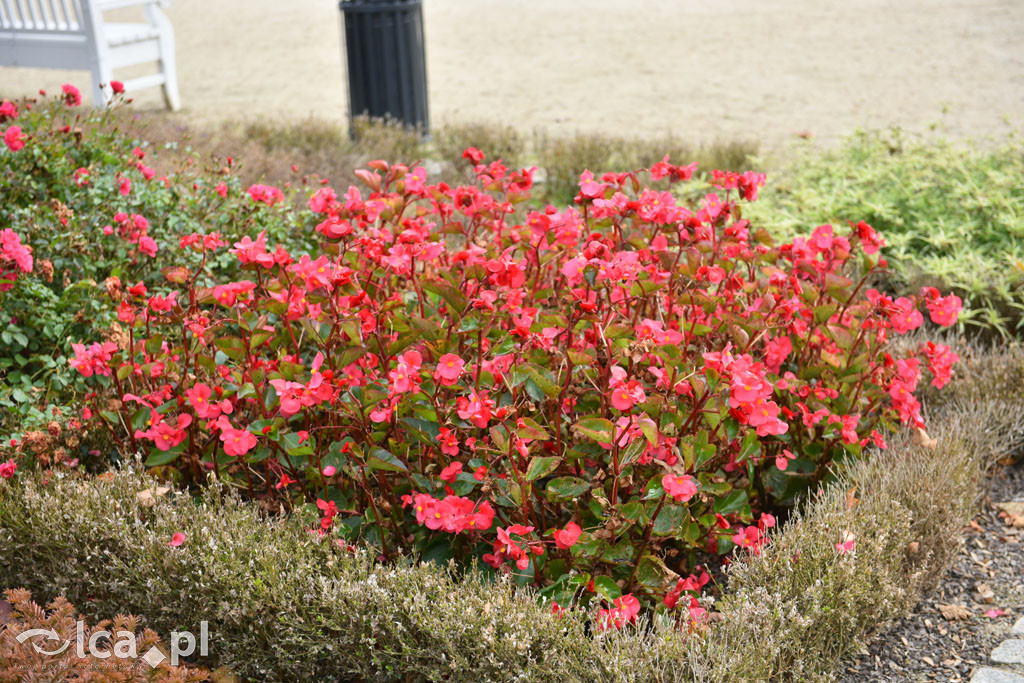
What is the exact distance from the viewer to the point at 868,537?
225cm

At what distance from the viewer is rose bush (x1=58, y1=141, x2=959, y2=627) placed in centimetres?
210

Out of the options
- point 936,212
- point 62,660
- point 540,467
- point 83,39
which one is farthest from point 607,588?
point 83,39

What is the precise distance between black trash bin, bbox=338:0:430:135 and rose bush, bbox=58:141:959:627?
3.80 m

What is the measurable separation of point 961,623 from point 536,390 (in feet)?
4.28

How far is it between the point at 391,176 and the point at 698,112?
19.2 feet

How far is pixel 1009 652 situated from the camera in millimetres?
2217

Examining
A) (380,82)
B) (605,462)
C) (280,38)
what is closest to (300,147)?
(380,82)

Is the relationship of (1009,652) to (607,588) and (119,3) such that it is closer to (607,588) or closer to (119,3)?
(607,588)

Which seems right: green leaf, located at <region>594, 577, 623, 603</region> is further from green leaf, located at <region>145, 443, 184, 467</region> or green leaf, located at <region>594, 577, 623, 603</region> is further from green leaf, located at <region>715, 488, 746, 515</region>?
green leaf, located at <region>145, 443, 184, 467</region>

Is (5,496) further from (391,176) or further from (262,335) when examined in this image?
(391,176)

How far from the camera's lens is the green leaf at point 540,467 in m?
2.01

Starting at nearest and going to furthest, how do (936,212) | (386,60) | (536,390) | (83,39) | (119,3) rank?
(536,390)
(936,212)
(386,60)
(83,39)
(119,3)

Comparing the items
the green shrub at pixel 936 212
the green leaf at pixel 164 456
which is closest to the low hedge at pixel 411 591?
the green leaf at pixel 164 456

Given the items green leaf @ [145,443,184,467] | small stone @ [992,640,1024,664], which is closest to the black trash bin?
green leaf @ [145,443,184,467]
